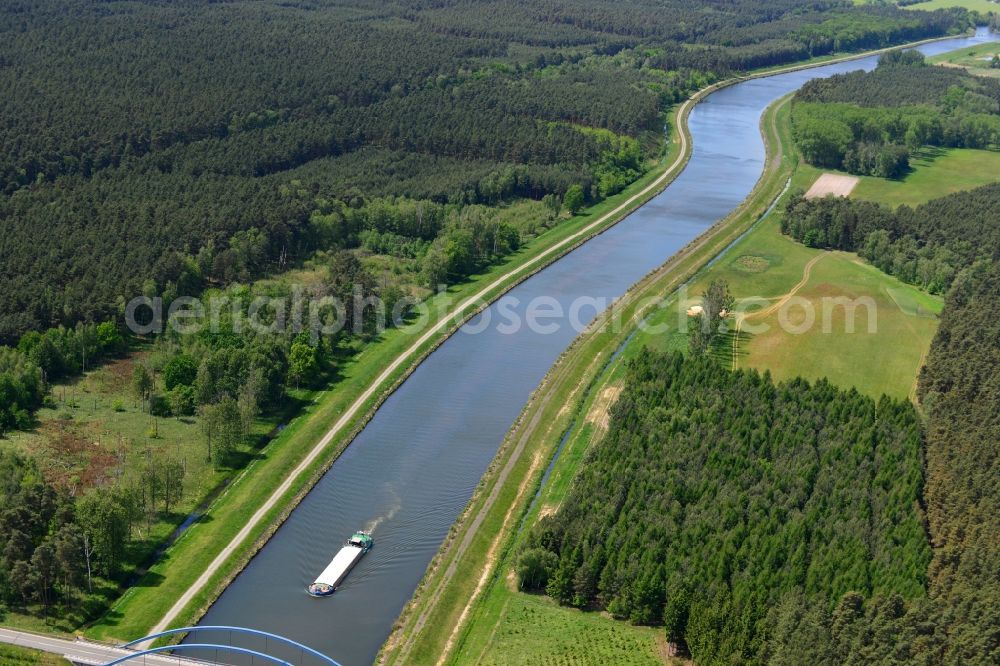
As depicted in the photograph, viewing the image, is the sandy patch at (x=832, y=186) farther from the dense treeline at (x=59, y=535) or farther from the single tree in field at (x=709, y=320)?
the dense treeline at (x=59, y=535)

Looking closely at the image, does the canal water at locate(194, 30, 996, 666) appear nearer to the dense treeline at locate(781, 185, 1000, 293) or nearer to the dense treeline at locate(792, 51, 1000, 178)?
the dense treeline at locate(781, 185, 1000, 293)

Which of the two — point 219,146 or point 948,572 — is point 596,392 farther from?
point 219,146

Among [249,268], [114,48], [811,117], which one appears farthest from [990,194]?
[114,48]

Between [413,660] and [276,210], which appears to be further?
[276,210]

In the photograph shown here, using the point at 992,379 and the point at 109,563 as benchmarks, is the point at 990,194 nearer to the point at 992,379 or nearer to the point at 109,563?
the point at 992,379

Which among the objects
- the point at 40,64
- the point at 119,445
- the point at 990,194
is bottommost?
the point at 119,445

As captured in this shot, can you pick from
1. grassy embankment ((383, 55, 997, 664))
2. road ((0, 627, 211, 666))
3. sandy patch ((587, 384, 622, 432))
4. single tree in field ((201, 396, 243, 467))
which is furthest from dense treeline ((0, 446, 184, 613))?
sandy patch ((587, 384, 622, 432))
